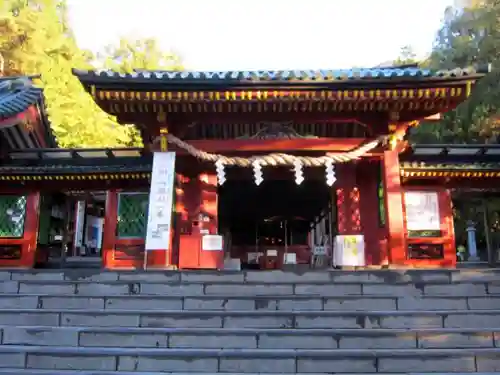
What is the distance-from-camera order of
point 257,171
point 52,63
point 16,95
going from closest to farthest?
point 257,171, point 16,95, point 52,63

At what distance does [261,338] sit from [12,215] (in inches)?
375

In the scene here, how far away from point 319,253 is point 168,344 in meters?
9.74

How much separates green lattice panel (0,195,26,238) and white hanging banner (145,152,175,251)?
494 cm

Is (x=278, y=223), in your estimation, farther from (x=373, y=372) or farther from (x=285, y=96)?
(x=373, y=372)

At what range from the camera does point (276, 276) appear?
27.4ft

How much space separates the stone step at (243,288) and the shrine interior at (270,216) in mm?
7793

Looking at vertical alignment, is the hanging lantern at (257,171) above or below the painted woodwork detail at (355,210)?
above

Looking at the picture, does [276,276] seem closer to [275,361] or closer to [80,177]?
[275,361]

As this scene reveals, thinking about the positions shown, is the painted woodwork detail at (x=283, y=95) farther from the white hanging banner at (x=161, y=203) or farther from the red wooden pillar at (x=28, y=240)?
the red wooden pillar at (x=28, y=240)

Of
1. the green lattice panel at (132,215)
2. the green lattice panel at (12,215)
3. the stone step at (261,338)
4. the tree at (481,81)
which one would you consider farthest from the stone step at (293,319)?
the tree at (481,81)

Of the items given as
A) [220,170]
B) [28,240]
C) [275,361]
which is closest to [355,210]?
[220,170]

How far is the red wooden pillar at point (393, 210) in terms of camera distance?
10008mm

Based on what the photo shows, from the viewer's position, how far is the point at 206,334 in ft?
20.2

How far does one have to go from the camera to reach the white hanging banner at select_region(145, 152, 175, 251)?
989 cm
